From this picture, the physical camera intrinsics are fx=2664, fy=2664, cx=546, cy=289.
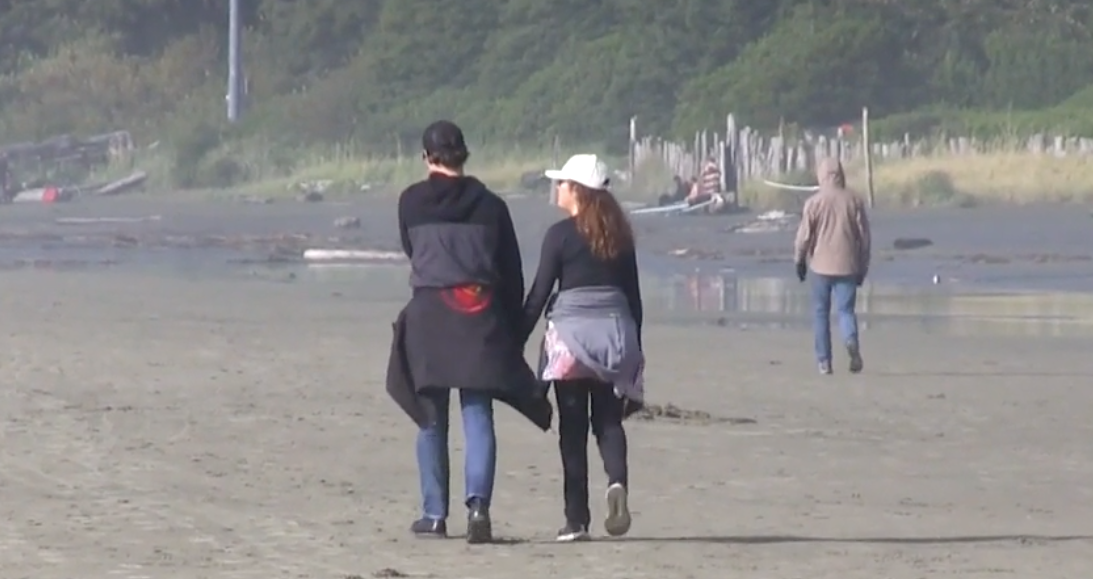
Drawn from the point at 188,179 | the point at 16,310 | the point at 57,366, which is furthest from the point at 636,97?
the point at 57,366

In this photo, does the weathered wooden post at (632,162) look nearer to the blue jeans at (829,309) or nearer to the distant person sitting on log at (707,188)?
the distant person sitting on log at (707,188)

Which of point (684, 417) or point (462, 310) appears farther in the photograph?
point (684, 417)

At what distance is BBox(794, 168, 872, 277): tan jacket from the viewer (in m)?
16.7

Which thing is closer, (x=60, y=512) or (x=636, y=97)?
(x=60, y=512)

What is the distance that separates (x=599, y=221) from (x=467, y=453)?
982 mm

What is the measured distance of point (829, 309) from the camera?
16.8 m

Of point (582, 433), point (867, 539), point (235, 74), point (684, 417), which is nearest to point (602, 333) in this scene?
point (582, 433)

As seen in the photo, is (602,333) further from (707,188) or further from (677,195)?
(677,195)

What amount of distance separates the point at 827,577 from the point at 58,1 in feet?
211

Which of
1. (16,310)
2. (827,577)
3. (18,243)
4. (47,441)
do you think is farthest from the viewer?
(18,243)

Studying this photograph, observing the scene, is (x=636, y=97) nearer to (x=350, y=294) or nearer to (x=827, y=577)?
(x=350, y=294)

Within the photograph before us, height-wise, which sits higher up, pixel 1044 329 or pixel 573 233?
pixel 573 233

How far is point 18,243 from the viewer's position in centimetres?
3694

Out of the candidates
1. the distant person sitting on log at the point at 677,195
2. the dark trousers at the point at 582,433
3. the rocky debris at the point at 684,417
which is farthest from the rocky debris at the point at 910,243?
the dark trousers at the point at 582,433
